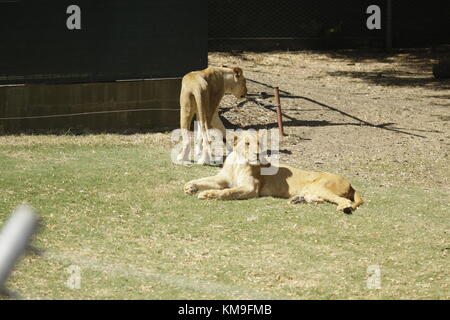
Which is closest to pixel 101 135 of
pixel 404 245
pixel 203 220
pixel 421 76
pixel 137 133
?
pixel 137 133

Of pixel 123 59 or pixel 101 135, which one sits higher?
pixel 123 59

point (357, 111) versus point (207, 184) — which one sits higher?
point (357, 111)

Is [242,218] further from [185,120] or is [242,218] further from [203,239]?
[185,120]

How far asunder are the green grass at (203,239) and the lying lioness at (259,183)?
0.43 feet

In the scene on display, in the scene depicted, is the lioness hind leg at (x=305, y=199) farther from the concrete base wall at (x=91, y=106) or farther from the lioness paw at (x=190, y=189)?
the concrete base wall at (x=91, y=106)

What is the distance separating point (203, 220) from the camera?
8.12 m

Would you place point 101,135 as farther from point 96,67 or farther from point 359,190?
point 359,190

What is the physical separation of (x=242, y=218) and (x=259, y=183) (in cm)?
92

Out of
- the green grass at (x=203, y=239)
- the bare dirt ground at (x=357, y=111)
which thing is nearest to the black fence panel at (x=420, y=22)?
the bare dirt ground at (x=357, y=111)

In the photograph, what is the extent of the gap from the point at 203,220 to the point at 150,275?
1666 mm

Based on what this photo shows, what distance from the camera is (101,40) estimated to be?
1273 centimetres

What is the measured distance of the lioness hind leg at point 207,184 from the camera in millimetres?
9087

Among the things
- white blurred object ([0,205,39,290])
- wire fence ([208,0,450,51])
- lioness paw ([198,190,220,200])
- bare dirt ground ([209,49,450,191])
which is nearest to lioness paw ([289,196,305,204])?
lioness paw ([198,190,220,200])

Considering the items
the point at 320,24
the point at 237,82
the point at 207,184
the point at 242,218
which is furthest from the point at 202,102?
the point at 320,24
